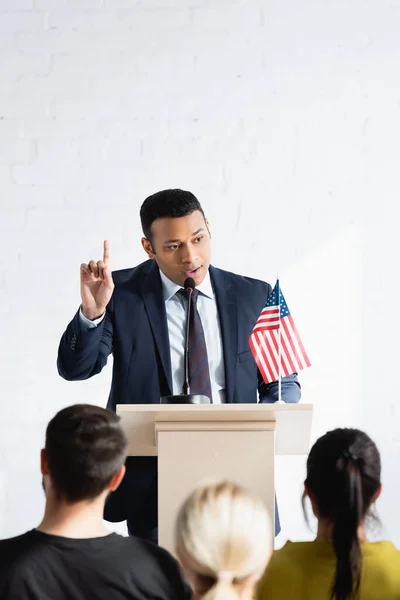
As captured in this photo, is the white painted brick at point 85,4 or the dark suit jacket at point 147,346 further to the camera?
the white painted brick at point 85,4

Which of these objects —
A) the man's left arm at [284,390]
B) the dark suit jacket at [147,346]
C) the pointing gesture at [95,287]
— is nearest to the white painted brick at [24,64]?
the dark suit jacket at [147,346]

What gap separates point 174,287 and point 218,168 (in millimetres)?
1432

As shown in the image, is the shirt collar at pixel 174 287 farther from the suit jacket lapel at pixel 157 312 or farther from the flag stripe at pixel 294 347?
the flag stripe at pixel 294 347

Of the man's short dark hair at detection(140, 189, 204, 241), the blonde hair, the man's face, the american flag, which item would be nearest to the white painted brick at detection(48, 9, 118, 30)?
the man's short dark hair at detection(140, 189, 204, 241)

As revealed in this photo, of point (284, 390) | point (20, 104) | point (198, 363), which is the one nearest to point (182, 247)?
point (198, 363)

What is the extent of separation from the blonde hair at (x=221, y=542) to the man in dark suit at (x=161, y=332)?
3.44 feet

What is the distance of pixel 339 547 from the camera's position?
1.70 m

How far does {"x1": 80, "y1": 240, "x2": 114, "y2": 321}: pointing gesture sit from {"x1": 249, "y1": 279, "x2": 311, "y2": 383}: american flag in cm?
40

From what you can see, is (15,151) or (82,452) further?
(15,151)

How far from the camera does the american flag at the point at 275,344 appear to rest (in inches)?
101

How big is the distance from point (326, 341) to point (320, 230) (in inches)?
18.2

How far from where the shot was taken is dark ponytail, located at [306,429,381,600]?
67.1 inches

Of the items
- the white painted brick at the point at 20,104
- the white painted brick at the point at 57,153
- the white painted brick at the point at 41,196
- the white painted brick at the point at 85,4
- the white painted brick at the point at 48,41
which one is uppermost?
the white painted brick at the point at 85,4

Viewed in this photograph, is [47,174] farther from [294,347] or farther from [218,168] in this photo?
[294,347]
